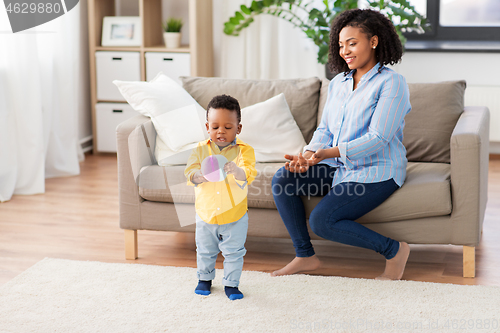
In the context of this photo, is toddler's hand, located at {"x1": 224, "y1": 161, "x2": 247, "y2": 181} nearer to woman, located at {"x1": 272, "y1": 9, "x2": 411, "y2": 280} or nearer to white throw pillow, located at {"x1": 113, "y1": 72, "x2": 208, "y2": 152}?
woman, located at {"x1": 272, "y1": 9, "x2": 411, "y2": 280}

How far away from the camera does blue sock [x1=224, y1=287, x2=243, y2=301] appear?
194 centimetres

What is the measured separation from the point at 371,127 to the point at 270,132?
0.62m

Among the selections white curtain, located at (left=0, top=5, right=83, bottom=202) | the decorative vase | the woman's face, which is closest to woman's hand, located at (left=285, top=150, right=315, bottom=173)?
the woman's face

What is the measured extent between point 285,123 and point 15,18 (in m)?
1.84

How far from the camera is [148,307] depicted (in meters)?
1.90

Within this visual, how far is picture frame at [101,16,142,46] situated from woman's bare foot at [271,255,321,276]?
2630 millimetres

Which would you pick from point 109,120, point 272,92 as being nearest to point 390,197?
point 272,92

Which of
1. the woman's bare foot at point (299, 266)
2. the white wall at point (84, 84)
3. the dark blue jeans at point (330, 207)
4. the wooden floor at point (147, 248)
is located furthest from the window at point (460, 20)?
the woman's bare foot at point (299, 266)

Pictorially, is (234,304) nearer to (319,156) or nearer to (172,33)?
(319,156)

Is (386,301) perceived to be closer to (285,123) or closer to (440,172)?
(440,172)

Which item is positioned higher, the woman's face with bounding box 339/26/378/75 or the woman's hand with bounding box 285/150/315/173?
the woman's face with bounding box 339/26/378/75

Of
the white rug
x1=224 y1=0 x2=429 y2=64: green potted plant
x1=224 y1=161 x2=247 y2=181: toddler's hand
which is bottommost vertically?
the white rug

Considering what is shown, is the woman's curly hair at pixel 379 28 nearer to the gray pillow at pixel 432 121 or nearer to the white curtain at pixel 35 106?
the gray pillow at pixel 432 121

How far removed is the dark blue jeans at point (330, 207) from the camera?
80.4 inches
